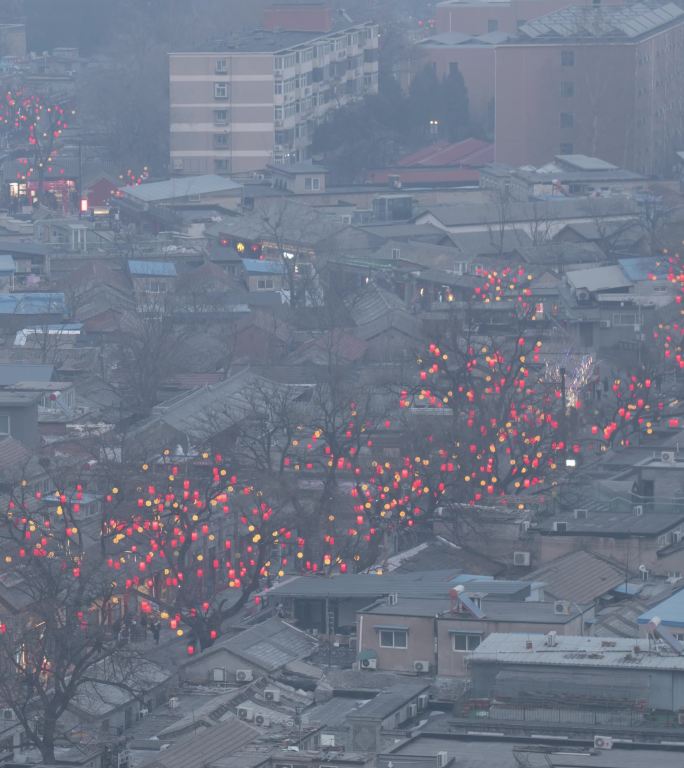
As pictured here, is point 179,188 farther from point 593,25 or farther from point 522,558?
point 522,558

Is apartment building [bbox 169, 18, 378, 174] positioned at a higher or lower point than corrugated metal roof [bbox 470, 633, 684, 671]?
higher

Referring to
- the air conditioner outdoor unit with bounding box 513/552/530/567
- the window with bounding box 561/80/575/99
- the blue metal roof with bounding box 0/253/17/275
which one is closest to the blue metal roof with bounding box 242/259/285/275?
the blue metal roof with bounding box 0/253/17/275

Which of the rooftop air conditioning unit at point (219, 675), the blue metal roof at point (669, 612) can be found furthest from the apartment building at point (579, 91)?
the rooftop air conditioning unit at point (219, 675)

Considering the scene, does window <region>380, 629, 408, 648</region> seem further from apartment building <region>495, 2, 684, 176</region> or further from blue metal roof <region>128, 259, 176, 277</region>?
apartment building <region>495, 2, 684, 176</region>

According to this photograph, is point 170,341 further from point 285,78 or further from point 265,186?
point 285,78

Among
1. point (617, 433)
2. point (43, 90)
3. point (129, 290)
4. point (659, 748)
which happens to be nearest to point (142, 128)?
point (43, 90)

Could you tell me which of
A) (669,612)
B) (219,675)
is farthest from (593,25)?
(219,675)
